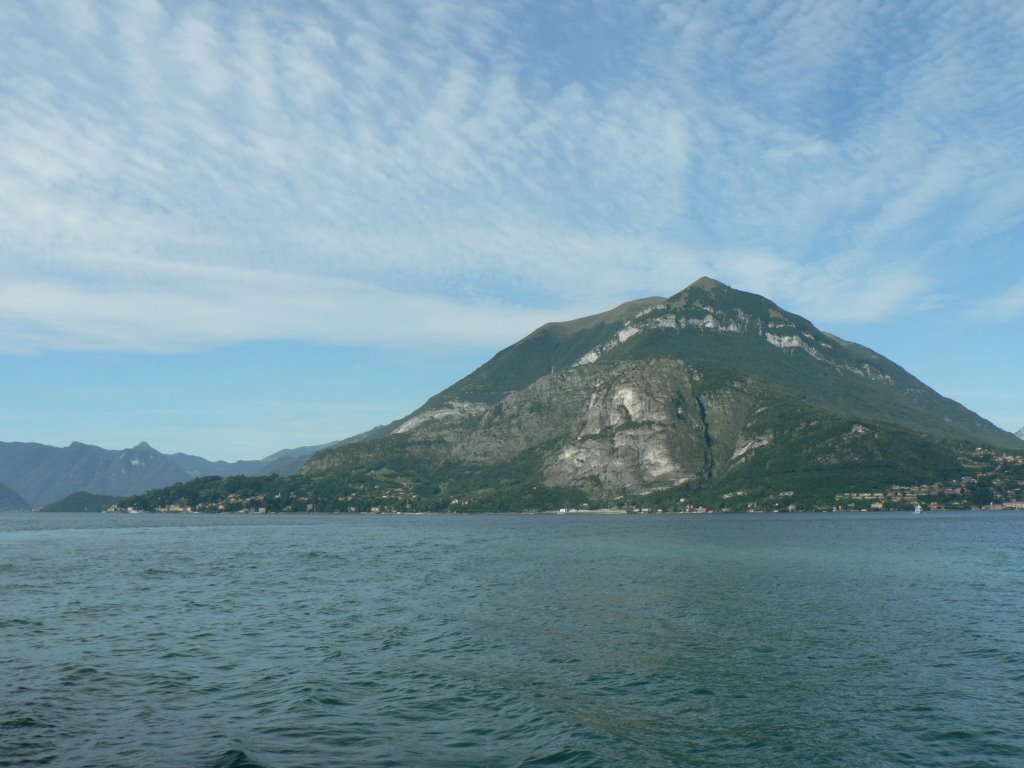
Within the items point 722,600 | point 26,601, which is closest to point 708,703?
point 722,600

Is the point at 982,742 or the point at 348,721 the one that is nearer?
the point at 982,742

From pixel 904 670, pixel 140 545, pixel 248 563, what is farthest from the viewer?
pixel 140 545

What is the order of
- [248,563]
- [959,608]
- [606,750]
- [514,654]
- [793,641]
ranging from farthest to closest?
1. [248,563]
2. [959,608]
3. [793,641]
4. [514,654]
5. [606,750]

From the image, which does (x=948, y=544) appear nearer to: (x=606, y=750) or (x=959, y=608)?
(x=959, y=608)

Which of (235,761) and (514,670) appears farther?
(514,670)

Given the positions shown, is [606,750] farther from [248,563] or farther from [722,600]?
[248,563]

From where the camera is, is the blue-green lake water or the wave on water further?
the blue-green lake water

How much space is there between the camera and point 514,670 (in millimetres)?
43281

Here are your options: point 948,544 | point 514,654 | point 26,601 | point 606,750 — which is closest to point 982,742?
point 606,750

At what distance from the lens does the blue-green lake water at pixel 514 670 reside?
30.6 meters

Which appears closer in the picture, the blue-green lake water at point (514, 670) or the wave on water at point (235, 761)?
the wave on water at point (235, 761)

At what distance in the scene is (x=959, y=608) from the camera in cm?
6556

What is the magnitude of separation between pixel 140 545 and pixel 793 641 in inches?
5643

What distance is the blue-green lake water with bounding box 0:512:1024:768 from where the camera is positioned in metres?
30.6
